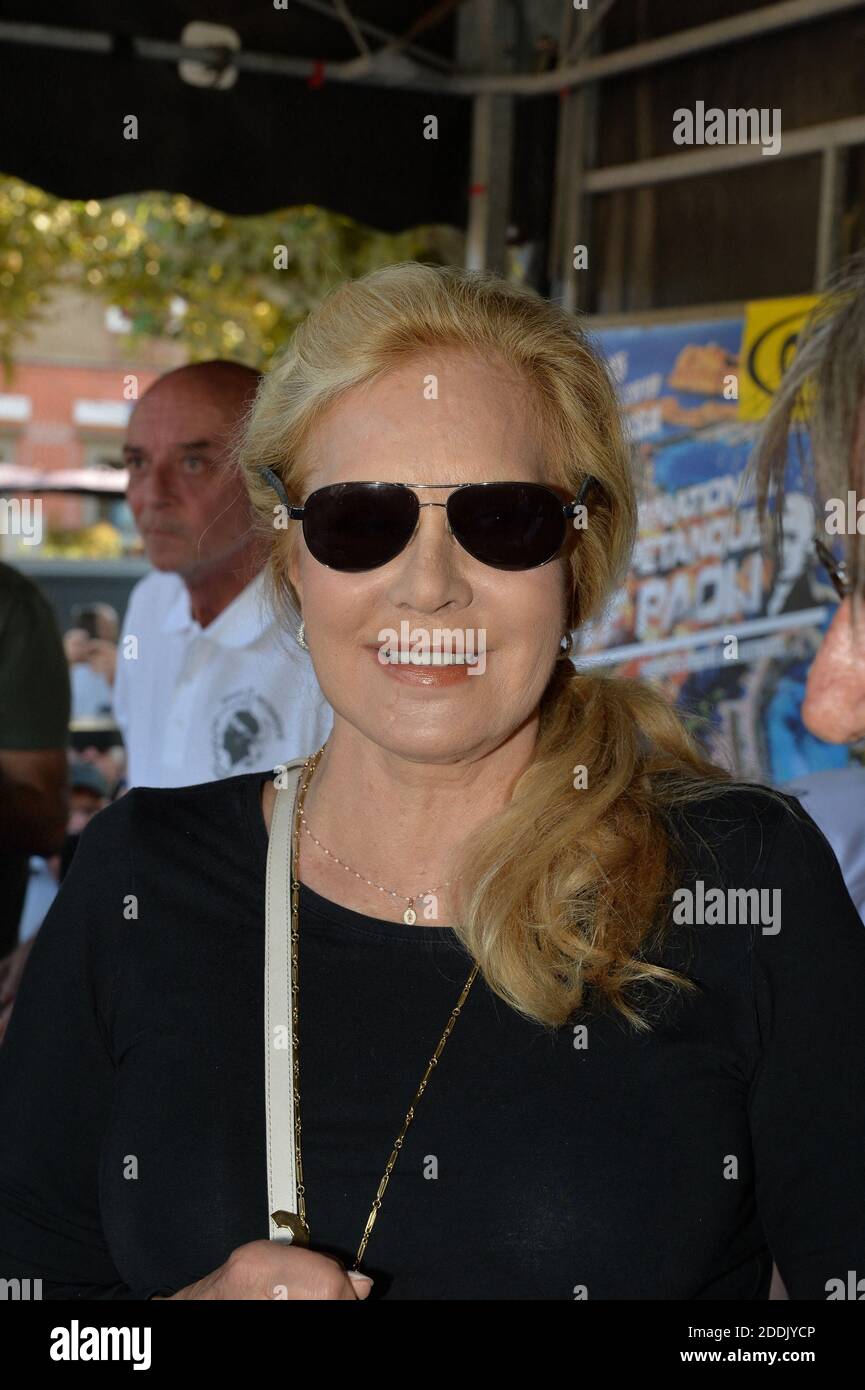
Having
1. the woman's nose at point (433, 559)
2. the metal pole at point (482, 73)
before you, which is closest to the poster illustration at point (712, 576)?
the metal pole at point (482, 73)

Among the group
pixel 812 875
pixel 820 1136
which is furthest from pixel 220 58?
pixel 820 1136

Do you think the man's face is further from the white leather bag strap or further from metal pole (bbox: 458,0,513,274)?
the white leather bag strap

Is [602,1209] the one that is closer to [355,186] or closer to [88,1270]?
[88,1270]

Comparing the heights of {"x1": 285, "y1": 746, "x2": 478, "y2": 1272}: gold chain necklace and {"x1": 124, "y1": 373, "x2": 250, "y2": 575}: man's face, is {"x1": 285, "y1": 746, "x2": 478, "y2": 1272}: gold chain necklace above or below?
below

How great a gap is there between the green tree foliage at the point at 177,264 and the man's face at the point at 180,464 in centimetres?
260

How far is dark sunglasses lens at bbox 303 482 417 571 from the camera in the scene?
5.57 feet

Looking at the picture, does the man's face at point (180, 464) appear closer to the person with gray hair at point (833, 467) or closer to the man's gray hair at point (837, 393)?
the person with gray hair at point (833, 467)

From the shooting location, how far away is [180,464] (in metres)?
3.74

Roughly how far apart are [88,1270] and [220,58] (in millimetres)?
3084

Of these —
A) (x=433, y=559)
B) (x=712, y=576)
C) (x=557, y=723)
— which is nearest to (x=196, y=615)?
(x=712, y=576)

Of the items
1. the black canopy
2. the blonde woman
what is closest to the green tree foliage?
the black canopy

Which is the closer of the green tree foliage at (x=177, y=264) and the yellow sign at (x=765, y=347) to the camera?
the yellow sign at (x=765, y=347)

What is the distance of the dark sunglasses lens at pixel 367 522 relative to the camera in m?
1.70

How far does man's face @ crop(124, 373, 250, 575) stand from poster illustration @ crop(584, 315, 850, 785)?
1.04m
